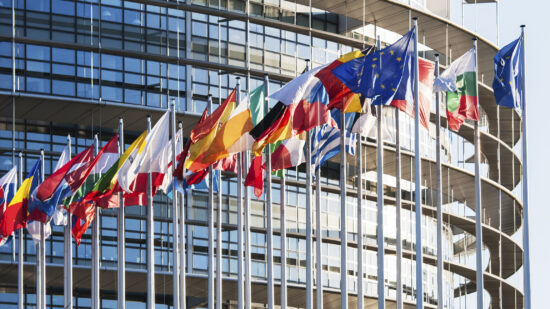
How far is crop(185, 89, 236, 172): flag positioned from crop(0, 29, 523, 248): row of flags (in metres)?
0.03

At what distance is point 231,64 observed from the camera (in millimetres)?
66375

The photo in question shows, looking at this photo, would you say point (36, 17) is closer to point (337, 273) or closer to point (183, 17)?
point (183, 17)

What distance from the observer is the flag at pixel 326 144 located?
4472cm

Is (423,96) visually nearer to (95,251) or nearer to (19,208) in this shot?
(95,251)

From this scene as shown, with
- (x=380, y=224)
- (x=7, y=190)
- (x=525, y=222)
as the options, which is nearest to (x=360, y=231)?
(x=380, y=224)

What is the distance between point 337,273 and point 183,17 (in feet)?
46.7

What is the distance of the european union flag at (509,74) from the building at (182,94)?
86.8ft

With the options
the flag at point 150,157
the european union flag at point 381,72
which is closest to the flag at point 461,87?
the european union flag at point 381,72

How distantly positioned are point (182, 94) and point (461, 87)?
25751 mm

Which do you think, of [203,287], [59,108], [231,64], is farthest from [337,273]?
[59,108]

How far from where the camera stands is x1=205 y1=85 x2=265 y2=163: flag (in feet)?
141

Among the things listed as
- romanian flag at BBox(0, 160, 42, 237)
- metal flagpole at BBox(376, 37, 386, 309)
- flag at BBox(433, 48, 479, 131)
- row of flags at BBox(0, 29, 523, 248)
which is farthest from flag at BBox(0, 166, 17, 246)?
flag at BBox(433, 48, 479, 131)

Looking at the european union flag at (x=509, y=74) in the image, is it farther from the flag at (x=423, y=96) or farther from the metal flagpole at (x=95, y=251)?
the metal flagpole at (x=95, y=251)

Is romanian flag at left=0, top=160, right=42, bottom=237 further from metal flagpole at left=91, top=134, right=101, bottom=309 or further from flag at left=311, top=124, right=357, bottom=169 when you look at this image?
flag at left=311, top=124, right=357, bottom=169
